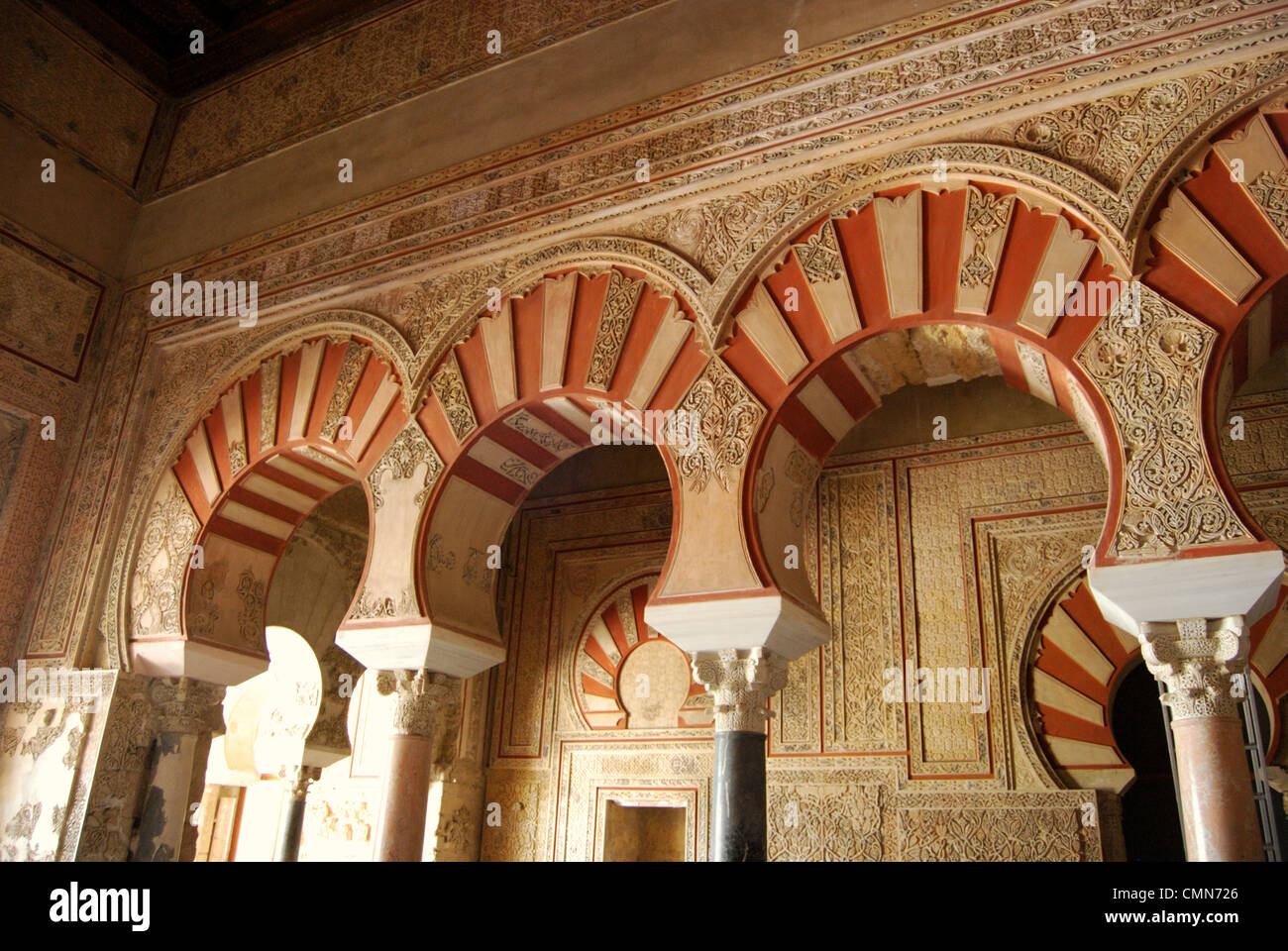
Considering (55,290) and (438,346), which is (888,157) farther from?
(55,290)

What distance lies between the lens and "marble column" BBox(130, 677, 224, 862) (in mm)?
4527

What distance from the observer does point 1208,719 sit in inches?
106

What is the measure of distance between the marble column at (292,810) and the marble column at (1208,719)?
471cm

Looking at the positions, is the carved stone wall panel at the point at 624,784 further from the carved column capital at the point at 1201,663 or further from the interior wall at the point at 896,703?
the carved column capital at the point at 1201,663

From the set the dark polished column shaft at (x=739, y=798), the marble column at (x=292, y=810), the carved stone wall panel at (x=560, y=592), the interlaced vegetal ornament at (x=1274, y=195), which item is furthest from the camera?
the carved stone wall panel at (x=560, y=592)

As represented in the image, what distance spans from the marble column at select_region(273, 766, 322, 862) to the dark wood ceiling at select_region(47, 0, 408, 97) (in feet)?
13.8

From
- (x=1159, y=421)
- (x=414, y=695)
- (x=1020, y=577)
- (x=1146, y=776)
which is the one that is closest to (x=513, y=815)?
(x=414, y=695)

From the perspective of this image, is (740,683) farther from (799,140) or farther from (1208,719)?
(799,140)

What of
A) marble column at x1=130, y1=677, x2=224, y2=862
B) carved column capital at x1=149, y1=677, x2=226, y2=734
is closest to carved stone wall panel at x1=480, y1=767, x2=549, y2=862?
marble column at x1=130, y1=677, x2=224, y2=862

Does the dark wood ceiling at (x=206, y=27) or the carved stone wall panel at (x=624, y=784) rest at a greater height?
the dark wood ceiling at (x=206, y=27)

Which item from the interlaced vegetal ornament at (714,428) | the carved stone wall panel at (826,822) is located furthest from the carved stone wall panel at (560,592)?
the interlaced vegetal ornament at (714,428)

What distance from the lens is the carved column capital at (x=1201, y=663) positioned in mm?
2682
